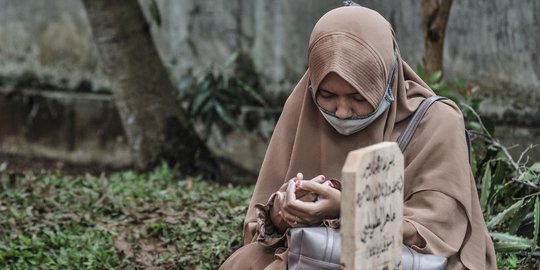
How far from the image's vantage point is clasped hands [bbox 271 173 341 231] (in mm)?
3373

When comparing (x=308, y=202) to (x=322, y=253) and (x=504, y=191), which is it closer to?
(x=322, y=253)

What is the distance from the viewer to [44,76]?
31.2 ft

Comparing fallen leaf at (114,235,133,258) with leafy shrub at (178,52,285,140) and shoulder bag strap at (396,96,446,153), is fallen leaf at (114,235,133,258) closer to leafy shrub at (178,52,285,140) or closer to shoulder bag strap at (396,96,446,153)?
shoulder bag strap at (396,96,446,153)

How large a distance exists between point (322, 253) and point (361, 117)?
534 mm

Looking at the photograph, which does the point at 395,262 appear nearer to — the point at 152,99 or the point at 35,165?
the point at 152,99

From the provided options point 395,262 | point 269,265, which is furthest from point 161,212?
point 395,262

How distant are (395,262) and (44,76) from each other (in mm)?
7020

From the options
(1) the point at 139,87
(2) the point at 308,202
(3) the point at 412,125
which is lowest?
(1) the point at 139,87

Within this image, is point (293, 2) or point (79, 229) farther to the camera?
point (293, 2)

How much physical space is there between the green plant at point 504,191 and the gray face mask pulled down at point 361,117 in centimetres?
143

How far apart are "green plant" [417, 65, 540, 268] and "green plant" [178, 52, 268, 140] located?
2505 millimetres

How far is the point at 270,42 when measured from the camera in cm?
851

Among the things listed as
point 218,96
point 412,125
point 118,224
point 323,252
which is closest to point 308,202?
point 323,252

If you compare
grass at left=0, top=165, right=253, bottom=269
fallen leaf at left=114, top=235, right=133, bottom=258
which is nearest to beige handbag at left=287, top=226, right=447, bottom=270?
grass at left=0, top=165, right=253, bottom=269
